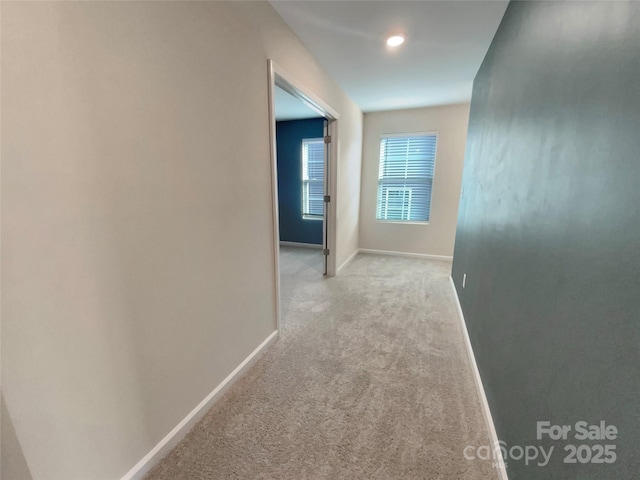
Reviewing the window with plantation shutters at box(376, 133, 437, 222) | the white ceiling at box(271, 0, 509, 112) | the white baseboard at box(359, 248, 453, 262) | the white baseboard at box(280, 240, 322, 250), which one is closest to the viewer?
the white ceiling at box(271, 0, 509, 112)

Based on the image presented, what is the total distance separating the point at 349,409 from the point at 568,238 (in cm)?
138

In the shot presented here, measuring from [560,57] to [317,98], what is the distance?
1.95 meters

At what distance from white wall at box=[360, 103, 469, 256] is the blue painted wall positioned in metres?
0.99

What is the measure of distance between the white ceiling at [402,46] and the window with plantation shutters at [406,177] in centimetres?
109

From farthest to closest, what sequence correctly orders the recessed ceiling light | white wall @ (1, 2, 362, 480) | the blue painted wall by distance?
the blue painted wall → the recessed ceiling light → white wall @ (1, 2, 362, 480)

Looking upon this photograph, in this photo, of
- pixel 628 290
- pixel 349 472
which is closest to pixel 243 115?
pixel 628 290

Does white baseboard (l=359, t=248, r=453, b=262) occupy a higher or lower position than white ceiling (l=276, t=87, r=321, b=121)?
lower

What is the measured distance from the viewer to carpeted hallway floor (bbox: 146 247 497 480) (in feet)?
4.07

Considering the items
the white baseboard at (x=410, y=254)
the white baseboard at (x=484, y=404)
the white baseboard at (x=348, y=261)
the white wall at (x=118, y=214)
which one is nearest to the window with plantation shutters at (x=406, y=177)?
the white baseboard at (x=410, y=254)

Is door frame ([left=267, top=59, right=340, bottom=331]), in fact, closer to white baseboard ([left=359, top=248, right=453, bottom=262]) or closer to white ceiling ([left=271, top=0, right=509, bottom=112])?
white ceiling ([left=271, top=0, right=509, bottom=112])

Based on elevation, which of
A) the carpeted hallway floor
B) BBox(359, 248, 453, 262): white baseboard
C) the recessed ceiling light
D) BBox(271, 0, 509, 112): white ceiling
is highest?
BBox(271, 0, 509, 112): white ceiling

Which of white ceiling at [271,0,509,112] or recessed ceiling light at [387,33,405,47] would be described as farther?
recessed ceiling light at [387,33,405,47]

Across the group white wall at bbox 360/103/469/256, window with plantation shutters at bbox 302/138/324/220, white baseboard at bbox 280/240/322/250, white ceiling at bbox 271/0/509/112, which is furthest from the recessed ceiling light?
white baseboard at bbox 280/240/322/250

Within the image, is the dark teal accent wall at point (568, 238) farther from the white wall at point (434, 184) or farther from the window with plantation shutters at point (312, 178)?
the window with plantation shutters at point (312, 178)
